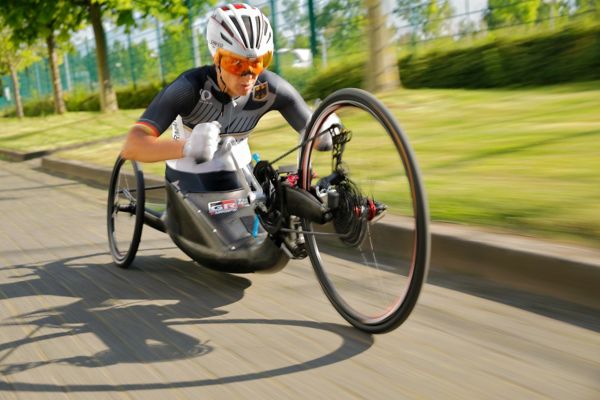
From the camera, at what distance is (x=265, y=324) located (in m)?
3.54

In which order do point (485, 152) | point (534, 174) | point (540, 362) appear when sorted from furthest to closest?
point (485, 152) → point (534, 174) → point (540, 362)

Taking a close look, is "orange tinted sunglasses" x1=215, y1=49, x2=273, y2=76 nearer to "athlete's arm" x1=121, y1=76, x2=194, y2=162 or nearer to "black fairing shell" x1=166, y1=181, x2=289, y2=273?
"athlete's arm" x1=121, y1=76, x2=194, y2=162

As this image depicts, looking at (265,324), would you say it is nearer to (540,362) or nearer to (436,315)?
(436,315)

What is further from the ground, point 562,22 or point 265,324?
point 562,22

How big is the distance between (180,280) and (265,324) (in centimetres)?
107

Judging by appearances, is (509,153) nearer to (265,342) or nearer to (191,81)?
(191,81)

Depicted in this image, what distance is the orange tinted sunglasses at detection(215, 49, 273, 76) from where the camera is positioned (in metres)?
3.72

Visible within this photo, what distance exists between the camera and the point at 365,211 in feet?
10.8

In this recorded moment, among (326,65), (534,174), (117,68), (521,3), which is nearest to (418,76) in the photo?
(521,3)

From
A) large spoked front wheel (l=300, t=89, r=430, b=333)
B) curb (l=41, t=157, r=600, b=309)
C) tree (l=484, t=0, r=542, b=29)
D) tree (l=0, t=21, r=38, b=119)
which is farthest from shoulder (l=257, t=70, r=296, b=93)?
tree (l=0, t=21, r=38, b=119)

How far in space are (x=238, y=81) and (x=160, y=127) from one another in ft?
1.49

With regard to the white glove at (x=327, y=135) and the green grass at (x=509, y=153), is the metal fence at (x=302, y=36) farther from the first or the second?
the white glove at (x=327, y=135)

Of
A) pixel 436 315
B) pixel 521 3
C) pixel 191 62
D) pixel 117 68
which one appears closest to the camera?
pixel 436 315

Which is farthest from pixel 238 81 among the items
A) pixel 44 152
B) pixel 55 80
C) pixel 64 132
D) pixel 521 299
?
pixel 55 80
